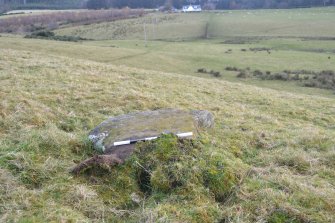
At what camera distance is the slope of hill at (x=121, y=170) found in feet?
18.7

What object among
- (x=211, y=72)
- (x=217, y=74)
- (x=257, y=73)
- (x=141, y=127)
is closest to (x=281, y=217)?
(x=141, y=127)

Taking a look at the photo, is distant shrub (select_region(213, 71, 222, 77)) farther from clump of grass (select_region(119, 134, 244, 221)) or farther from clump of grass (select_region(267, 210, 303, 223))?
clump of grass (select_region(267, 210, 303, 223))

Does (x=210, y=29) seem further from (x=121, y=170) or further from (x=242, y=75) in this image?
(x=121, y=170)

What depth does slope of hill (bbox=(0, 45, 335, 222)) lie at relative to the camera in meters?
5.70

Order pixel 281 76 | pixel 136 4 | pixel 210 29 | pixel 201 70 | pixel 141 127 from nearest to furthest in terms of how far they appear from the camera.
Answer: pixel 141 127, pixel 281 76, pixel 201 70, pixel 210 29, pixel 136 4

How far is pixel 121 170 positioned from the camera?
654cm

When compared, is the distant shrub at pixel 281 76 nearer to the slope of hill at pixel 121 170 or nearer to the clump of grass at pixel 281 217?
the slope of hill at pixel 121 170

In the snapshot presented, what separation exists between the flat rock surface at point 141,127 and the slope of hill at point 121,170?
0.42 metres

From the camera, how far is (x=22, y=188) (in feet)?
19.4

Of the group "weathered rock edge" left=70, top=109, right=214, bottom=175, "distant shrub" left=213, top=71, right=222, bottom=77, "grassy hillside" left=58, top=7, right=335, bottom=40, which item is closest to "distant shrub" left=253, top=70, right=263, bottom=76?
"distant shrub" left=213, top=71, right=222, bottom=77

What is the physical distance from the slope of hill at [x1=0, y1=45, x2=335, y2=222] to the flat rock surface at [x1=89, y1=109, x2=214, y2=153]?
42 centimetres

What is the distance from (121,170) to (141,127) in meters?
1.46

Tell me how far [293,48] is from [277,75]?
25.4 meters

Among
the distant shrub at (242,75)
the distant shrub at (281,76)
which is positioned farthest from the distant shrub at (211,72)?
the distant shrub at (281,76)
